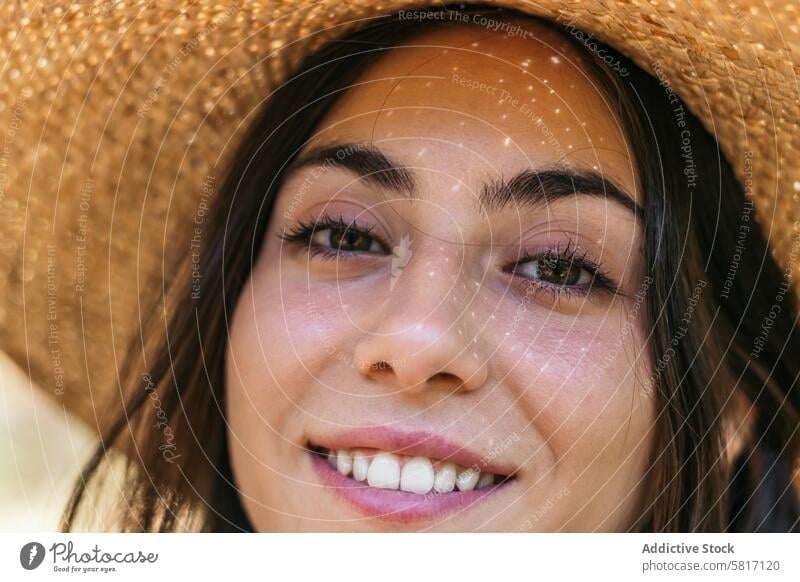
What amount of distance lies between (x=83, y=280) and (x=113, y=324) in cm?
4

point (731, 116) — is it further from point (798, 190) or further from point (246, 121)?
point (246, 121)

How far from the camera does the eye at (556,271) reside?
622 mm

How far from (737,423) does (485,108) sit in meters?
0.29

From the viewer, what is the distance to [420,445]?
2.07ft

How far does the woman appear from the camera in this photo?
0.61 metres

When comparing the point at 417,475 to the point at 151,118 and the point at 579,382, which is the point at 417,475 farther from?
the point at 151,118

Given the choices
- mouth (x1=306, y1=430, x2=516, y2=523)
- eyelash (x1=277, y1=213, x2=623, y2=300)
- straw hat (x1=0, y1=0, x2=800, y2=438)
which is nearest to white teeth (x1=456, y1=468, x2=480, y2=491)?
mouth (x1=306, y1=430, x2=516, y2=523)

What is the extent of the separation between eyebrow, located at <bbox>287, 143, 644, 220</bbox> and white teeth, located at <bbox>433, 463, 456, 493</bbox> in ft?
0.57

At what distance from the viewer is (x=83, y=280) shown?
28.4 inches
